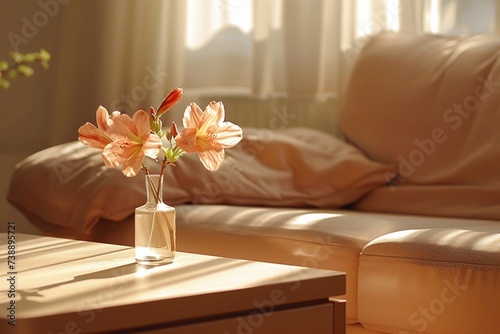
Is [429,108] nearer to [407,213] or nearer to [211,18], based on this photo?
[407,213]

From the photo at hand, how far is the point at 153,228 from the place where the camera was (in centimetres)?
138

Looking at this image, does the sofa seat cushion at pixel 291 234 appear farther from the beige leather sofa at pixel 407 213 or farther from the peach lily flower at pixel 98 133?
the peach lily flower at pixel 98 133

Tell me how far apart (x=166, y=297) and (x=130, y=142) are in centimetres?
33

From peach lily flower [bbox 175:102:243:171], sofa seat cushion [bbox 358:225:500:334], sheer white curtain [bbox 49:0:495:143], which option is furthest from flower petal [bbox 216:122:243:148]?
sheer white curtain [bbox 49:0:495:143]

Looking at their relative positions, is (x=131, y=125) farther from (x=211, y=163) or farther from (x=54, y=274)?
A: (x=54, y=274)

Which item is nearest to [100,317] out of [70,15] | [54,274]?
[54,274]

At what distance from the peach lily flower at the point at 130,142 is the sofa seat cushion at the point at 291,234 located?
579mm

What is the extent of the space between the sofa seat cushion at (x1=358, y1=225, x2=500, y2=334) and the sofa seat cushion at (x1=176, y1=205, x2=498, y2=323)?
0.06 m

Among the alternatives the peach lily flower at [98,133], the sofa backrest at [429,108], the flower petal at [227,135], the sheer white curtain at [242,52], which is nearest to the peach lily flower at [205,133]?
the flower petal at [227,135]

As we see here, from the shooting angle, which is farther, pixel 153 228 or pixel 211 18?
pixel 211 18

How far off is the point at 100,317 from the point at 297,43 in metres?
2.16

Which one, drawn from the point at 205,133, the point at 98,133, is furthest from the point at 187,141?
the point at 98,133

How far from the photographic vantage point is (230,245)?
1.94m

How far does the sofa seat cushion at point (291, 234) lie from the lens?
1752mm
